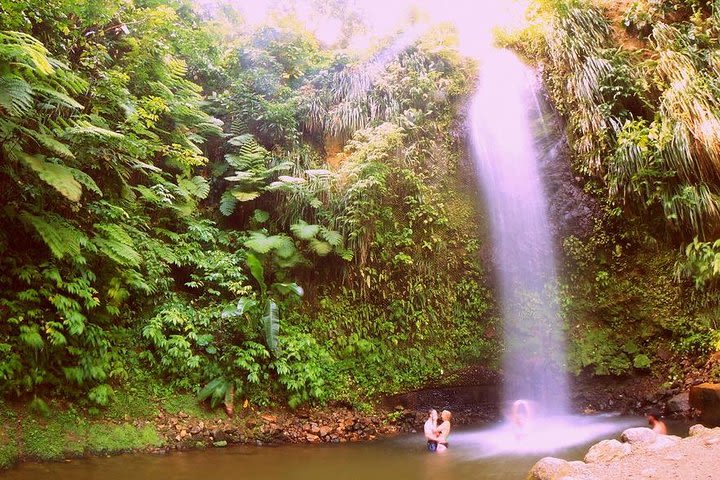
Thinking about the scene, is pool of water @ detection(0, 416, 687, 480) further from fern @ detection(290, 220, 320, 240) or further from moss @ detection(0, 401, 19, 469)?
fern @ detection(290, 220, 320, 240)

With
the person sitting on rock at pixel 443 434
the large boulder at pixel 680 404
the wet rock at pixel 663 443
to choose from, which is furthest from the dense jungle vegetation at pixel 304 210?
the wet rock at pixel 663 443

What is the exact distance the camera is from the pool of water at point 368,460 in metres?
4.42

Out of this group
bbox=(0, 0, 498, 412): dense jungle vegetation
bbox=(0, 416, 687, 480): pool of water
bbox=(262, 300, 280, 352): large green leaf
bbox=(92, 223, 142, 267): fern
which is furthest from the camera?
bbox=(262, 300, 280, 352): large green leaf

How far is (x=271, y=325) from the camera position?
6336 mm

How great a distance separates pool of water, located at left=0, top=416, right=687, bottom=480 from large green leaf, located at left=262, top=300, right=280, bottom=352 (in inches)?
53.8

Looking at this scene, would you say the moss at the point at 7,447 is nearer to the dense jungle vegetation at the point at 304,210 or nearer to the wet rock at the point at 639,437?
the dense jungle vegetation at the point at 304,210

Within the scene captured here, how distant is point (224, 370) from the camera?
6125 mm

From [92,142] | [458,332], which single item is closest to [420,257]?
[458,332]

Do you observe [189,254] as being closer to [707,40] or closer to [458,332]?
[458,332]

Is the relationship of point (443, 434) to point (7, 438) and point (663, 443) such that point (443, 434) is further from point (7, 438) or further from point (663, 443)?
point (7, 438)

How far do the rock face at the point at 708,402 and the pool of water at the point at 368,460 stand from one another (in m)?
0.32

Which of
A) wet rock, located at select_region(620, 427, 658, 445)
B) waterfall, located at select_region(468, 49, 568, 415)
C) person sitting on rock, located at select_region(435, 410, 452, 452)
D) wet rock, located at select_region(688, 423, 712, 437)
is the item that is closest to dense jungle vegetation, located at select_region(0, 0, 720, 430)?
waterfall, located at select_region(468, 49, 568, 415)

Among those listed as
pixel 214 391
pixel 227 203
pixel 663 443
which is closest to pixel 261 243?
pixel 227 203

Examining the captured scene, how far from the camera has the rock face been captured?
17.2ft
